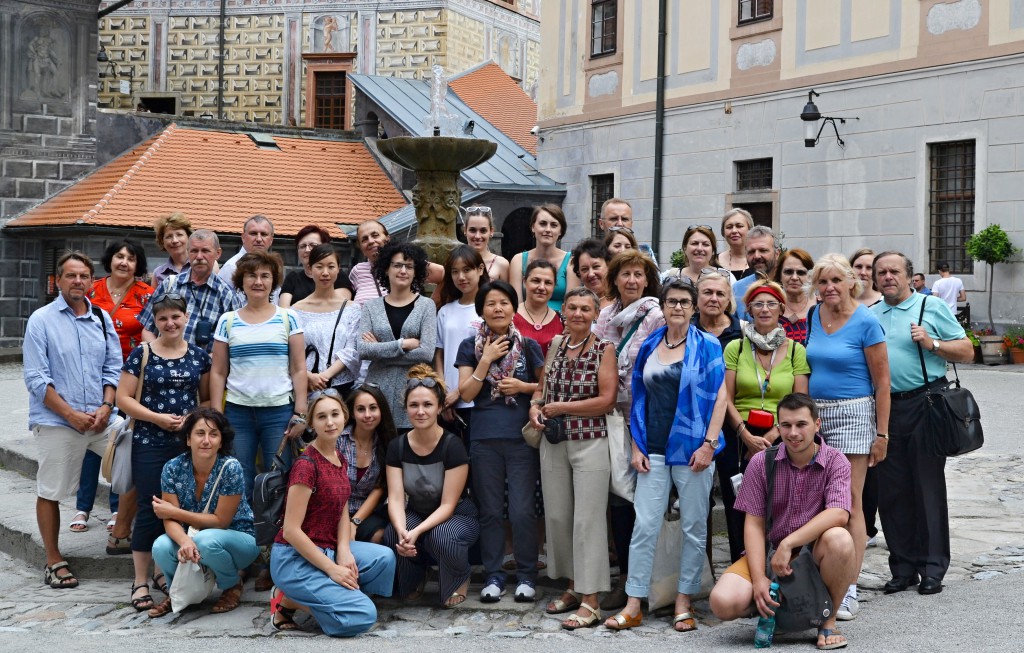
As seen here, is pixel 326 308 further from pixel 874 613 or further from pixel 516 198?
pixel 516 198

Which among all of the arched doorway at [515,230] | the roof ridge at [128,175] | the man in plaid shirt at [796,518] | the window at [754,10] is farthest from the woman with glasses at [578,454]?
the arched doorway at [515,230]

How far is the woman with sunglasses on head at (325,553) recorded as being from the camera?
20.4 feet

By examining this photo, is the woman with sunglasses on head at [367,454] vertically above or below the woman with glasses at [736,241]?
below

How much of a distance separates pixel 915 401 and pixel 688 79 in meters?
16.8

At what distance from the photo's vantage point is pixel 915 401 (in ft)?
22.1

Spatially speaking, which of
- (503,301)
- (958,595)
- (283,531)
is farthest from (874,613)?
(283,531)

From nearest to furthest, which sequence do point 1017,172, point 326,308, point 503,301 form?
point 503,301, point 326,308, point 1017,172

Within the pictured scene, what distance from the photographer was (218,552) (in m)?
6.58

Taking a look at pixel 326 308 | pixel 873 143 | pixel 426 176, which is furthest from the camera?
pixel 873 143

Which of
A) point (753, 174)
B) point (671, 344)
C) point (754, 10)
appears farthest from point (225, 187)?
point (671, 344)

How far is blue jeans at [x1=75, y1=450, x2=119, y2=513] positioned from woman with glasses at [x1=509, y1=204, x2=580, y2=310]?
3114 millimetres

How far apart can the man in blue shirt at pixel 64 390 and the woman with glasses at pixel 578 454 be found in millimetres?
2786

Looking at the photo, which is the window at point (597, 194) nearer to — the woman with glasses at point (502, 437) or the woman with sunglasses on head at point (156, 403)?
the woman with glasses at point (502, 437)

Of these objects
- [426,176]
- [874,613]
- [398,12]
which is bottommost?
[874,613]
